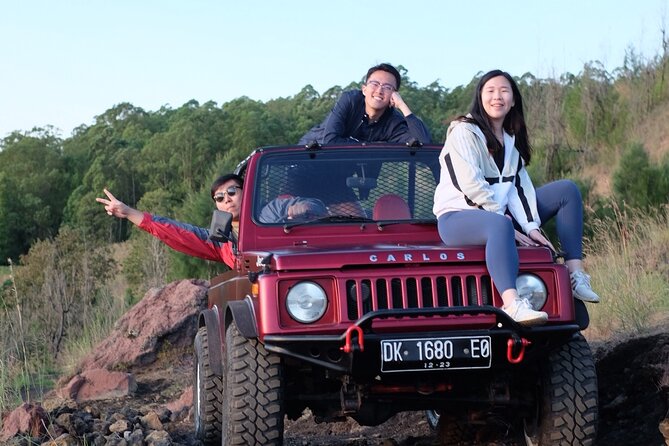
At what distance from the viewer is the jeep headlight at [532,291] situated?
15.3 ft

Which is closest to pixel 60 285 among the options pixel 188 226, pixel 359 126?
pixel 188 226

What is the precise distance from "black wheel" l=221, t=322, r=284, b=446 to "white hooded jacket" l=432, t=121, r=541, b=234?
132cm

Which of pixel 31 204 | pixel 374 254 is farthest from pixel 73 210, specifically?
pixel 374 254

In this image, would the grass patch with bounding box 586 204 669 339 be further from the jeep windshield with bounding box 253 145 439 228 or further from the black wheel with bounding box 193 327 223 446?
the black wheel with bounding box 193 327 223 446

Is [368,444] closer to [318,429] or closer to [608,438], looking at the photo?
[318,429]

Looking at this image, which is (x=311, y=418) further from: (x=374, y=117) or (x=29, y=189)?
(x=29, y=189)

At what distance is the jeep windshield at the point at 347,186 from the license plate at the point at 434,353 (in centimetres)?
131

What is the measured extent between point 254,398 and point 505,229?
56.5 inches

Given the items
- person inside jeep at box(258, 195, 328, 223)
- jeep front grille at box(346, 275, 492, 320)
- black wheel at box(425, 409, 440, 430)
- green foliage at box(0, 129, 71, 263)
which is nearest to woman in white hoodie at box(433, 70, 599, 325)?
jeep front grille at box(346, 275, 492, 320)

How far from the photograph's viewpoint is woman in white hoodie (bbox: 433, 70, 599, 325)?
4973mm

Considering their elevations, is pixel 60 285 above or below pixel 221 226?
below

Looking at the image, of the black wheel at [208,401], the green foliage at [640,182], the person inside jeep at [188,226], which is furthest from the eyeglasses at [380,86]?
the green foliage at [640,182]

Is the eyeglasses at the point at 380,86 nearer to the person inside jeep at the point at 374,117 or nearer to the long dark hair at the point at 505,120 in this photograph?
the person inside jeep at the point at 374,117

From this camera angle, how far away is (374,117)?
684cm
